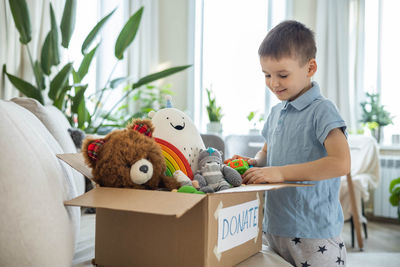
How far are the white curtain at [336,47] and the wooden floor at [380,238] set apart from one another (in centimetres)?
102

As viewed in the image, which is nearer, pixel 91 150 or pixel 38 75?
pixel 91 150

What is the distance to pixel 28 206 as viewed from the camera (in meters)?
0.68

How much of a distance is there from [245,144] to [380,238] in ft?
4.25

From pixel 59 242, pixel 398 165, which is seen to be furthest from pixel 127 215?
pixel 398 165

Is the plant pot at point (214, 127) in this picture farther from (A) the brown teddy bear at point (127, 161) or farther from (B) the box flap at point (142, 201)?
(B) the box flap at point (142, 201)

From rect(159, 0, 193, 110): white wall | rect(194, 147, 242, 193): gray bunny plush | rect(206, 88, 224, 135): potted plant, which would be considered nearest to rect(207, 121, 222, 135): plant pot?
rect(206, 88, 224, 135): potted plant

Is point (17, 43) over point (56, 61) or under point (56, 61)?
over

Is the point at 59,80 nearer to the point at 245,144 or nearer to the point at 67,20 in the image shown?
the point at 67,20

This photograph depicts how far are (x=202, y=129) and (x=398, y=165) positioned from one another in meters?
2.03

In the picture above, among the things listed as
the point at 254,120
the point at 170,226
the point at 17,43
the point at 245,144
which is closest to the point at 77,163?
the point at 170,226

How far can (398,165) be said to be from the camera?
11.8 ft

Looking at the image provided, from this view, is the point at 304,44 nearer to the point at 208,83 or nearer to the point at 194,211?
the point at 194,211

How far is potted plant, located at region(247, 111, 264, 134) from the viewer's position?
3.88 metres

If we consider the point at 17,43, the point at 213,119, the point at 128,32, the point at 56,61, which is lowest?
the point at 213,119
